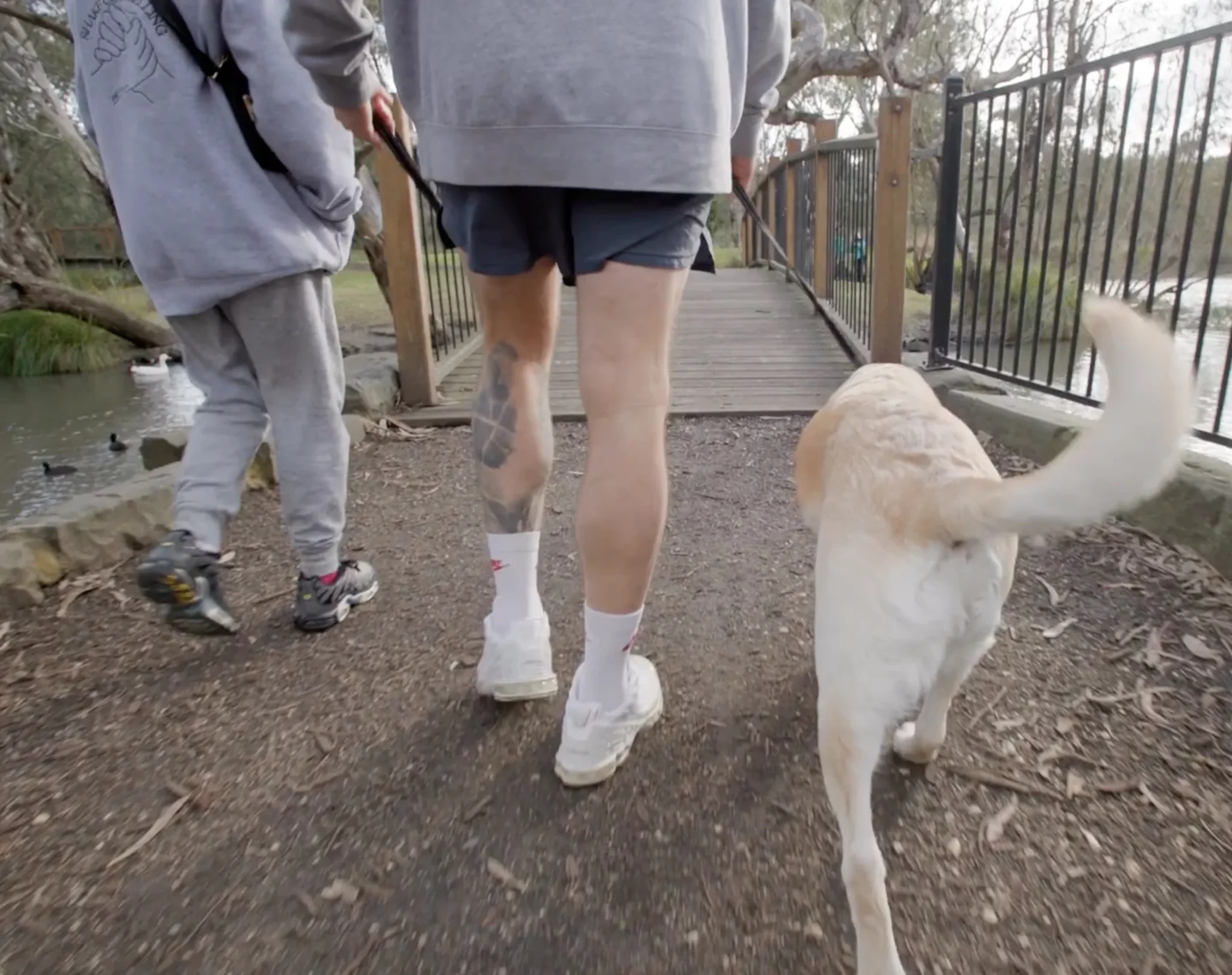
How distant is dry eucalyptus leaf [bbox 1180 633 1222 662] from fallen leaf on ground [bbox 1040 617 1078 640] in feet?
0.73

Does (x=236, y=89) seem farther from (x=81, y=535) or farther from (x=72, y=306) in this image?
(x=72, y=306)

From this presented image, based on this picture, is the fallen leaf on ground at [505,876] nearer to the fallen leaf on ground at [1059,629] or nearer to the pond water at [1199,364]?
the pond water at [1199,364]

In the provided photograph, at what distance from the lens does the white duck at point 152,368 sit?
25.1 ft

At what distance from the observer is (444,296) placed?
5.41 m

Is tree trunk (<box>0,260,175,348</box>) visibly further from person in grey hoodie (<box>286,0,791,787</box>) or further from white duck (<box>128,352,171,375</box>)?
person in grey hoodie (<box>286,0,791,787</box>)

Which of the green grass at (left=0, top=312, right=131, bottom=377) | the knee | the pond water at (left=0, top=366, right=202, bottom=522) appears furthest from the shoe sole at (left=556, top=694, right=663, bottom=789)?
the green grass at (left=0, top=312, right=131, bottom=377)

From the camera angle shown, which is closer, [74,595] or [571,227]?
[571,227]

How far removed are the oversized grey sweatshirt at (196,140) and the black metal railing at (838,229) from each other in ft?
6.18

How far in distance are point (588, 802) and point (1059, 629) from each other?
1.26m

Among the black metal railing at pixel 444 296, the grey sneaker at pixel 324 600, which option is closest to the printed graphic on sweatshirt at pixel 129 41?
the grey sneaker at pixel 324 600

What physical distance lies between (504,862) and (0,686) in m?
1.33

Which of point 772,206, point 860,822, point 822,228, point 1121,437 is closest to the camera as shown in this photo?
point 1121,437

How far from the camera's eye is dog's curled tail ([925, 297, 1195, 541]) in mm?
881

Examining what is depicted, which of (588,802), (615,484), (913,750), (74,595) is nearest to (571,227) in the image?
(615,484)
